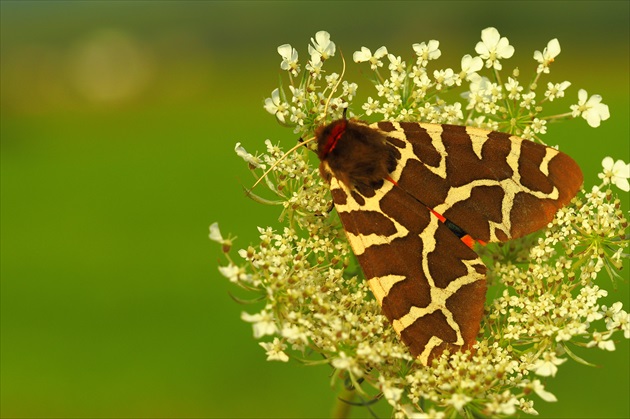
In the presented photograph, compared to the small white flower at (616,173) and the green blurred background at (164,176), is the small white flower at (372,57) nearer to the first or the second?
the small white flower at (616,173)

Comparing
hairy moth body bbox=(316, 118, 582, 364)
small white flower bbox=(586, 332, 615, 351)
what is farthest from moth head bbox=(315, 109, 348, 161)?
small white flower bbox=(586, 332, 615, 351)

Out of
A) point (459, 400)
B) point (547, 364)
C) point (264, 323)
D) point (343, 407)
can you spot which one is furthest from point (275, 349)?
point (547, 364)

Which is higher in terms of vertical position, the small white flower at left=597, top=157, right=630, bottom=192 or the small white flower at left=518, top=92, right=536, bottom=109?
the small white flower at left=518, top=92, right=536, bottom=109

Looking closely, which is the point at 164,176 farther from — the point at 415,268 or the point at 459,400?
the point at 459,400

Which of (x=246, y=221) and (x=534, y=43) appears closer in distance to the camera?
(x=246, y=221)

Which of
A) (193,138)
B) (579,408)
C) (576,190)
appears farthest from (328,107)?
(193,138)

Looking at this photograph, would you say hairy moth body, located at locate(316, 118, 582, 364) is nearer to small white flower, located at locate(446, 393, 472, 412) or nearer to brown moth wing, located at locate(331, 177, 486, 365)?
brown moth wing, located at locate(331, 177, 486, 365)

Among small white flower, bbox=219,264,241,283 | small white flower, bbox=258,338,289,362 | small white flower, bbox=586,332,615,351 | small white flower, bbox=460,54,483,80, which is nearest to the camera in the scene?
small white flower, bbox=219,264,241,283

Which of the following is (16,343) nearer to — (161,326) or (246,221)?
(161,326)
